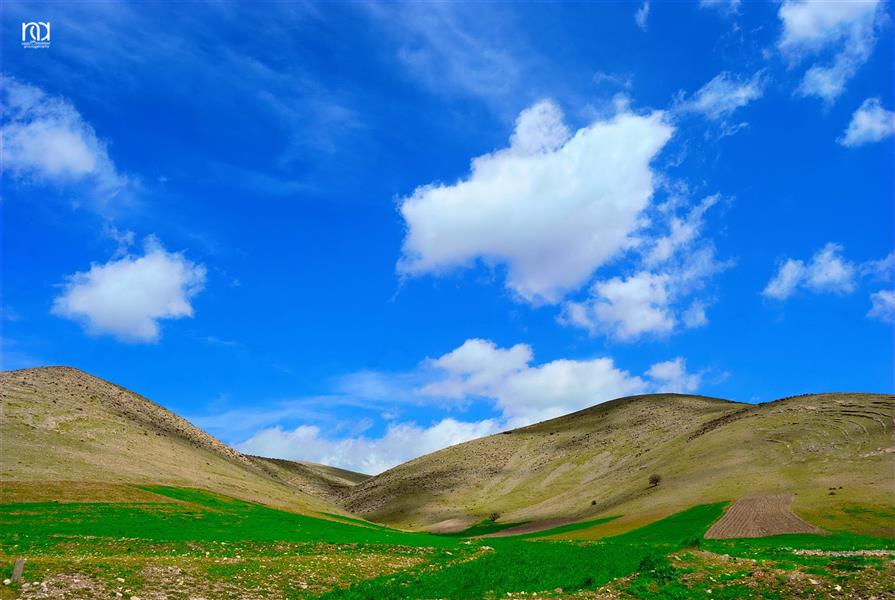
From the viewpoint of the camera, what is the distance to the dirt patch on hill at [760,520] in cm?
6861

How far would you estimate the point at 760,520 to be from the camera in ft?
246

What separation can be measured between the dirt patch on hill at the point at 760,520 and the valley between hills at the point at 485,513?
1.33 ft

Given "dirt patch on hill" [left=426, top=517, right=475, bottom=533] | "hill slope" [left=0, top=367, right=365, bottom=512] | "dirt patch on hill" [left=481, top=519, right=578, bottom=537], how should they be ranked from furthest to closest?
"dirt patch on hill" [left=426, top=517, right=475, bottom=533] → "dirt patch on hill" [left=481, top=519, right=578, bottom=537] → "hill slope" [left=0, top=367, right=365, bottom=512]

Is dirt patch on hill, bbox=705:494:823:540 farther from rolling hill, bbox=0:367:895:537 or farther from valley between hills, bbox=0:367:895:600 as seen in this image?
rolling hill, bbox=0:367:895:537

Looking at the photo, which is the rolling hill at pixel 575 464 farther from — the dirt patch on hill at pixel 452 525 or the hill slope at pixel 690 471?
the dirt patch on hill at pixel 452 525

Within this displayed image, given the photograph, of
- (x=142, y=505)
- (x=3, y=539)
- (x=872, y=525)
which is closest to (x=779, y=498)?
(x=872, y=525)

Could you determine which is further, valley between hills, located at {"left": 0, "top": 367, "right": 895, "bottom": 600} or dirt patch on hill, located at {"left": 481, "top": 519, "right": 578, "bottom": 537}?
dirt patch on hill, located at {"left": 481, "top": 519, "right": 578, "bottom": 537}

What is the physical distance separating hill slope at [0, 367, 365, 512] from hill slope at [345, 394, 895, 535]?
196 feet

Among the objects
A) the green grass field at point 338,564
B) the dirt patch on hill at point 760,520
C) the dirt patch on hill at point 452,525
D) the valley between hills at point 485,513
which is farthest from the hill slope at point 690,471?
the green grass field at point 338,564

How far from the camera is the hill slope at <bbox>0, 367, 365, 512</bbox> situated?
3225 inches

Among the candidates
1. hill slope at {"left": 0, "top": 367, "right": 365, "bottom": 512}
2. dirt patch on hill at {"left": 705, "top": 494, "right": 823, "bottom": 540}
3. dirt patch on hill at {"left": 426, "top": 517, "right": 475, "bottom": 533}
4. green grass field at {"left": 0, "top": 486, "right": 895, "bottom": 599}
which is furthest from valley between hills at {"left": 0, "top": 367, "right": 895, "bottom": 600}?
dirt patch on hill at {"left": 426, "top": 517, "right": 475, "bottom": 533}

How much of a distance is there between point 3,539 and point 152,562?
18.1 meters

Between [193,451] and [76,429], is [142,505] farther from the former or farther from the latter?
[193,451]

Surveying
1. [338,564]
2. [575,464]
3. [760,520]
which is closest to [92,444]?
[338,564]
